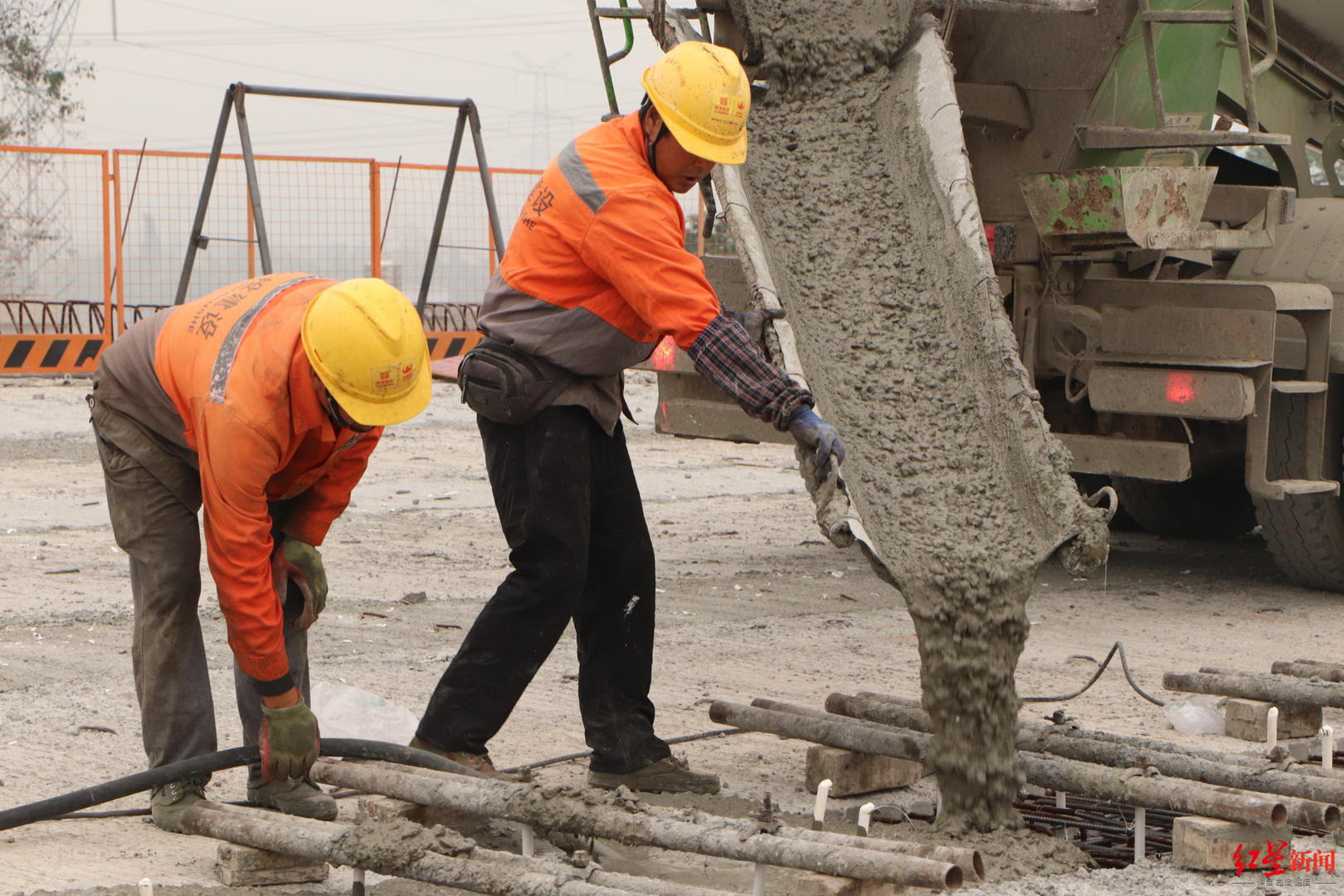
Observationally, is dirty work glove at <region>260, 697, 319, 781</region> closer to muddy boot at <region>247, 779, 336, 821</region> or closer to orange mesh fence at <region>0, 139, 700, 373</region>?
muddy boot at <region>247, 779, 336, 821</region>

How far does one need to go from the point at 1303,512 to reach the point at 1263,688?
2.44 metres

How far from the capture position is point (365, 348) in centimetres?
351

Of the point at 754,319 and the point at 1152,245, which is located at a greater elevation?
the point at 1152,245

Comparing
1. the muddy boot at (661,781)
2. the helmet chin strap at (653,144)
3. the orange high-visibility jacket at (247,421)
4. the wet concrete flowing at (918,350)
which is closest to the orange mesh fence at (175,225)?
the wet concrete flowing at (918,350)

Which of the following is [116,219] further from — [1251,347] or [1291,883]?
[1291,883]

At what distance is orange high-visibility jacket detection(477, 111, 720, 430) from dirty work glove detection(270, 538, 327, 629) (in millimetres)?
722

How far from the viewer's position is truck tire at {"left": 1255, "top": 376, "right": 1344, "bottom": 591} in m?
6.91

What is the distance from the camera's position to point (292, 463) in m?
3.87

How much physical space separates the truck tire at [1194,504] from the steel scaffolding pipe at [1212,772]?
4.88 metres

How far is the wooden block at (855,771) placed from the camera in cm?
439

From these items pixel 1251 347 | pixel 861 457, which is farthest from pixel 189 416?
pixel 1251 347

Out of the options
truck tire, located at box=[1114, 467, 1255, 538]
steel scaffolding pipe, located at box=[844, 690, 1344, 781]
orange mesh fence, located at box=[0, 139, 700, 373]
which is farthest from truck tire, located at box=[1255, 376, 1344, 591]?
orange mesh fence, located at box=[0, 139, 700, 373]

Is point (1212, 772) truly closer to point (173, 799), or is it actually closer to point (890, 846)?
point (890, 846)

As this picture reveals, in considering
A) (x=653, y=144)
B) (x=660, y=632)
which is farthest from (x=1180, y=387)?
(x=653, y=144)
